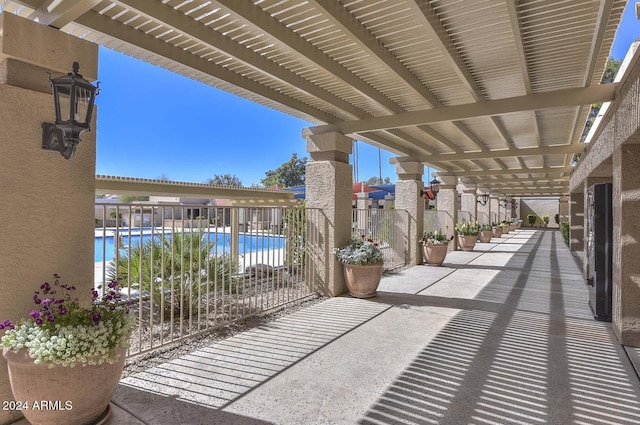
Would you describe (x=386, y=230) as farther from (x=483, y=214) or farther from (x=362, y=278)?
(x=483, y=214)

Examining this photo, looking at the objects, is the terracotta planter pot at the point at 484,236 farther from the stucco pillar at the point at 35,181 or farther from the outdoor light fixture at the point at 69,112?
the outdoor light fixture at the point at 69,112

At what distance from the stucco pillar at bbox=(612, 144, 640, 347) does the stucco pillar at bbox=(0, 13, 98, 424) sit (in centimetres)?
514

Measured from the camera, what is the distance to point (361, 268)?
18.6ft

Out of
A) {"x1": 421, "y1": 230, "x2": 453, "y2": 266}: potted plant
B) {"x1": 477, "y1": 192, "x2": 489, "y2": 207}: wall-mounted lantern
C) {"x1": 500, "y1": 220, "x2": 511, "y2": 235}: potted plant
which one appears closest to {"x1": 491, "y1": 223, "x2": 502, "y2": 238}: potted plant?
{"x1": 500, "y1": 220, "x2": 511, "y2": 235}: potted plant

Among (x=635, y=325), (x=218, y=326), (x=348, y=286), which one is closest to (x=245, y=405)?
(x=218, y=326)

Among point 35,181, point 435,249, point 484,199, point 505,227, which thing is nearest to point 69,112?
point 35,181

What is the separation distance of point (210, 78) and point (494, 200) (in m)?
23.1

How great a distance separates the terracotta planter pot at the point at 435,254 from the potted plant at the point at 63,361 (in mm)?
8015

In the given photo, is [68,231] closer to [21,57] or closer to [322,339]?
[21,57]

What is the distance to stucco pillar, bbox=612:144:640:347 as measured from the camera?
3703 mm

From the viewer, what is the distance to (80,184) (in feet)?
8.92

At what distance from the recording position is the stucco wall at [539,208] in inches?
1243

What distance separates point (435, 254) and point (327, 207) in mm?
4500

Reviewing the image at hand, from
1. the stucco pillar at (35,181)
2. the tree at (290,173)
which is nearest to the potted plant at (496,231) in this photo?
the stucco pillar at (35,181)
